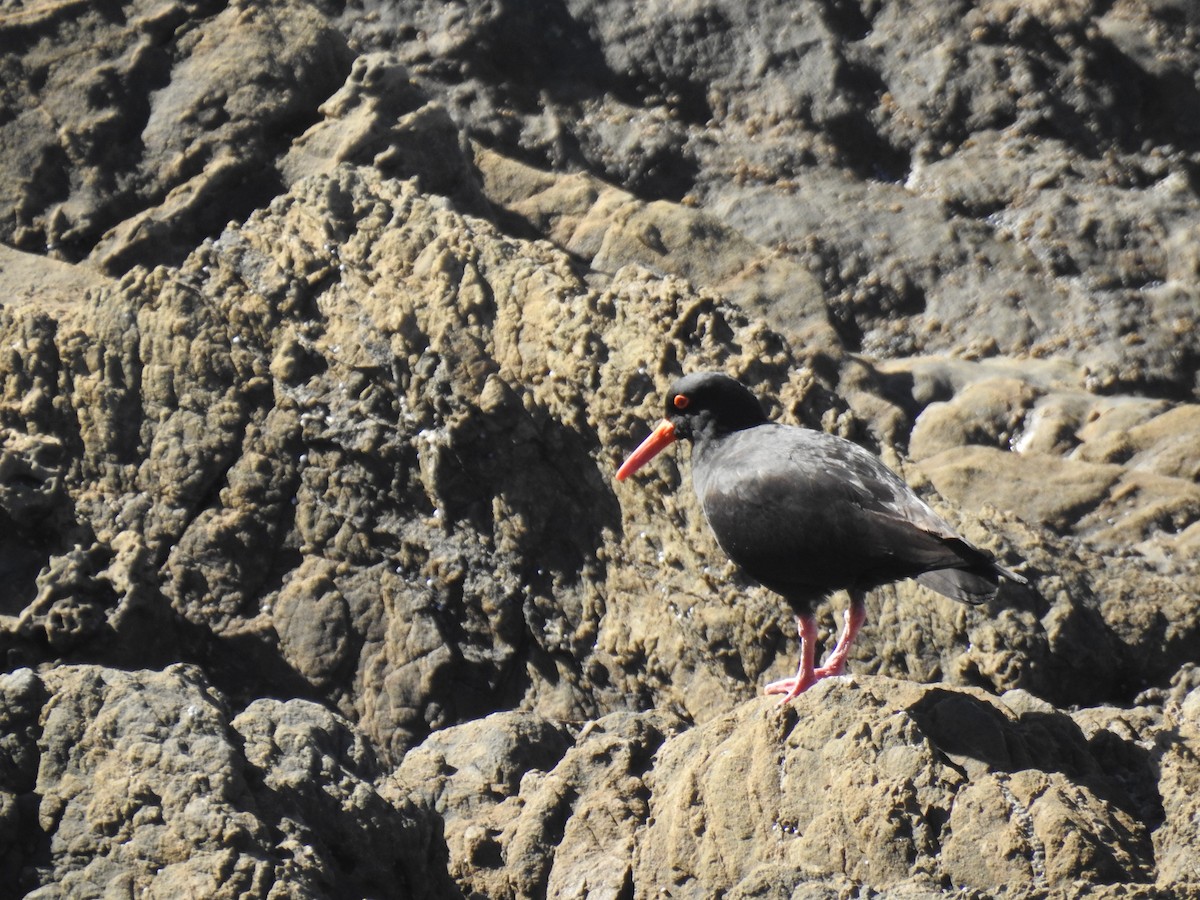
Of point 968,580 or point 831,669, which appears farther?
point 831,669

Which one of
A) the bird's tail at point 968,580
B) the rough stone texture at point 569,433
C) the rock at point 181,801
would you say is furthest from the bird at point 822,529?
the rock at point 181,801

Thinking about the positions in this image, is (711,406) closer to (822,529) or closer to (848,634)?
(822,529)

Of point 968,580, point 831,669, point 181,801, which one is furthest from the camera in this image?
point 831,669

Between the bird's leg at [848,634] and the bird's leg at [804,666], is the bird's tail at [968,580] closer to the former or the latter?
the bird's leg at [848,634]

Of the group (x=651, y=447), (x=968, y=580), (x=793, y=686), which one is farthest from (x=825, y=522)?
(x=651, y=447)

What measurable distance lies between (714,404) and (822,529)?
112 cm

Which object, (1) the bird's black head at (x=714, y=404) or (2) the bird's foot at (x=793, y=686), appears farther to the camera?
(1) the bird's black head at (x=714, y=404)

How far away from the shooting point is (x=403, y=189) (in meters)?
8.55

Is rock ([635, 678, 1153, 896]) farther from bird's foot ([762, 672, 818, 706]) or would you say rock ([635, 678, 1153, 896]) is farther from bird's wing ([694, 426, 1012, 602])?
bird's wing ([694, 426, 1012, 602])

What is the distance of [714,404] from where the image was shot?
644 cm

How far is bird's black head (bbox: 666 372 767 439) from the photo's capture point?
21.1 feet

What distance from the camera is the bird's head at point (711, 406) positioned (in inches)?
253

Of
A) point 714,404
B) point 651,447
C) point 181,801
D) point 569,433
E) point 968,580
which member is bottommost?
point 569,433

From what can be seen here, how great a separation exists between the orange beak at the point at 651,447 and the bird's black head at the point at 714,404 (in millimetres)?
191
